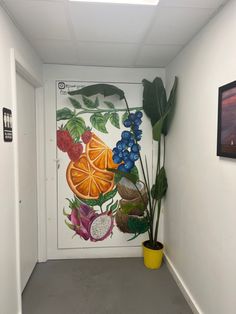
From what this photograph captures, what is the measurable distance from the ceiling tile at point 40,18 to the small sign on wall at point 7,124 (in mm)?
705

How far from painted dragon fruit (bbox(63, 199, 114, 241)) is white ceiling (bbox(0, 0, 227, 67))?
178cm

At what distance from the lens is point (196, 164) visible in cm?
201

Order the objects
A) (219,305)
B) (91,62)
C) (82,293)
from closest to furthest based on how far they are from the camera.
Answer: (219,305), (82,293), (91,62)

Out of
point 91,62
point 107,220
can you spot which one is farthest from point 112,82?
point 107,220

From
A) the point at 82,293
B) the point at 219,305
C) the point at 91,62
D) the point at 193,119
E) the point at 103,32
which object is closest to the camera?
the point at 219,305

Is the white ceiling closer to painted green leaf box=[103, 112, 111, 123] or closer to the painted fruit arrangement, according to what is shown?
painted green leaf box=[103, 112, 111, 123]

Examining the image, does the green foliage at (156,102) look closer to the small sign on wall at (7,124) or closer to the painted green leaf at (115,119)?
the painted green leaf at (115,119)

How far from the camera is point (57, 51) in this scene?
7.77 feet

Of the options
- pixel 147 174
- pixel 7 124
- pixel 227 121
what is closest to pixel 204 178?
pixel 227 121

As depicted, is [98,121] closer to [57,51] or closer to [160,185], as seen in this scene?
[57,51]

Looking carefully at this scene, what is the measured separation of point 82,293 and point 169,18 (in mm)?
2557

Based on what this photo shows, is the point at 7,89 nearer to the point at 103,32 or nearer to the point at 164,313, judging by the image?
the point at 103,32

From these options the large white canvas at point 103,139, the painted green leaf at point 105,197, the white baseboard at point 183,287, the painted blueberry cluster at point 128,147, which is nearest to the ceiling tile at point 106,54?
the large white canvas at point 103,139

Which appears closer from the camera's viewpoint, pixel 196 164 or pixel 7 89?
pixel 7 89
